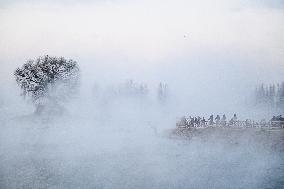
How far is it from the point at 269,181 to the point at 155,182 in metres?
9.76

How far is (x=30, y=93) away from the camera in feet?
245

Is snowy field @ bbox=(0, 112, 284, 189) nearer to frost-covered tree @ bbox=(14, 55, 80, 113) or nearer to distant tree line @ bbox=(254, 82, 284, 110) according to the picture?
frost-covered tree @ bbox=(14, 55, 80, 113)

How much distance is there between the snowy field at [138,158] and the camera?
2956cm

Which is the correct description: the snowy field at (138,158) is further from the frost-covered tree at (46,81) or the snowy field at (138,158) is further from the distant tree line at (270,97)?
the distant tree line at (270,97)

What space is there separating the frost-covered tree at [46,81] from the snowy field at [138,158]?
1327 cm

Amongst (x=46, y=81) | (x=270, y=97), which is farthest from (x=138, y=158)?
(x=270, y=97)

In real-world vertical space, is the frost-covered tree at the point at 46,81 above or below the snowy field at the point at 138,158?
above

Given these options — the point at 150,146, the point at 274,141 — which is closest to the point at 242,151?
the point at 274,141

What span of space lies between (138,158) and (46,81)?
40.6 meters

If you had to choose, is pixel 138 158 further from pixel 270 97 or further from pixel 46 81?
pixel 270 97

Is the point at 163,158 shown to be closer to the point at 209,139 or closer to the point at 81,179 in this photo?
the point at 81,179

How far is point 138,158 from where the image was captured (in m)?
38.0

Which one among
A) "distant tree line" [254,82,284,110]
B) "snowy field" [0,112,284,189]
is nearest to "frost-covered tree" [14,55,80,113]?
"snowy field" [0,112,284,189]

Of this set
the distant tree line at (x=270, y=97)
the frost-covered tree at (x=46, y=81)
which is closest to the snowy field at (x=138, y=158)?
the frost-covered tree at (x=46, y=81)
